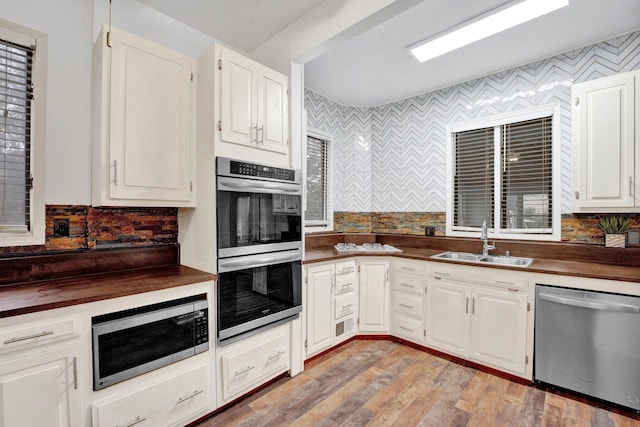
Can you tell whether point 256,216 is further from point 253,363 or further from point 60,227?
point 60,227

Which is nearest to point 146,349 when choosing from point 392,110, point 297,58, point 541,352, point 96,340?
point 96,340

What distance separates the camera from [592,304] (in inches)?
81.3

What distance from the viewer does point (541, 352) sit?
2264mm

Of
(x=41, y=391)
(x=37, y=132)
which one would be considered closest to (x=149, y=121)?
(x=37, y=132)

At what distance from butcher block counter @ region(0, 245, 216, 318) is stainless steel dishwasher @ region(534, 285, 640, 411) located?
244 cm

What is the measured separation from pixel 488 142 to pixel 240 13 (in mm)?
2718

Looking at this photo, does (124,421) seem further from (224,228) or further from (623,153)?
(623,153)

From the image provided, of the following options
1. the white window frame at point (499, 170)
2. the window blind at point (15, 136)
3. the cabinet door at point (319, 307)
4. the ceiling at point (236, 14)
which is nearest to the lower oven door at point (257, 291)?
the cabinet door at point (319, 307)

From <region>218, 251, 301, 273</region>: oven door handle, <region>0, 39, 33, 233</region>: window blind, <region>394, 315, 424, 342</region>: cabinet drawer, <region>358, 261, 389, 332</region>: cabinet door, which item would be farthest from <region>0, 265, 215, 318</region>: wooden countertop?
<region>394, 315, 424, 342</region>: cabinet drawer

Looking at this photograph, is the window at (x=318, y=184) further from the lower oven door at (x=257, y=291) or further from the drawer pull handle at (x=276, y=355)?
the drawer pull handle at (x=276, y=355)

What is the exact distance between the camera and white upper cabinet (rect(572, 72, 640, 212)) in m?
2.22

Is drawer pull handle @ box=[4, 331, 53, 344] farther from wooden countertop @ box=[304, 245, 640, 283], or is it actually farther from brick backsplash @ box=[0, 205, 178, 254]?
wooden countertop @ box=[304, 245, 640, 283]

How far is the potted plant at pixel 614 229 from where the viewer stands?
2445 mm

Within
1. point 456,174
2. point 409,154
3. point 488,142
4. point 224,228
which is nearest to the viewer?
point 224,228
